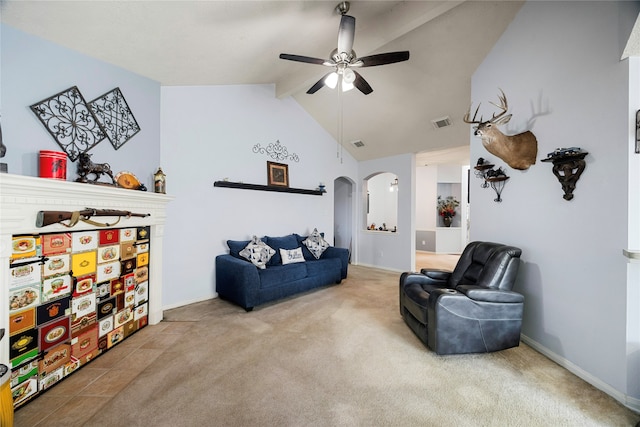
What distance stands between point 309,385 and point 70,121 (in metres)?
2.96

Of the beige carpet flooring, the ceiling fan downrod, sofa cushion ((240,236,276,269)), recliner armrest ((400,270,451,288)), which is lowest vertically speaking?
the beige carpet flooring

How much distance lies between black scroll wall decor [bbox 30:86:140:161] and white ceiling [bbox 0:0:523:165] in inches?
16.1

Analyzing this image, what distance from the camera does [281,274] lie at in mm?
3604

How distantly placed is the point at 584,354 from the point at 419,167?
720 centimetres

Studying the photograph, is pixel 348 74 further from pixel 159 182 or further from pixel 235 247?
pixel 235 247

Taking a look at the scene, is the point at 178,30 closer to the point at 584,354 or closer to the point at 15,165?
the point at 15,165

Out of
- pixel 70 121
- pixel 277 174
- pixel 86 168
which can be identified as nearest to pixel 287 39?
pixel 277 174

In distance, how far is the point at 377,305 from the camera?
11.6ft

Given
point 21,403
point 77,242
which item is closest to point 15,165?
point 77,242

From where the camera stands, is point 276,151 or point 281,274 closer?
point 281,274

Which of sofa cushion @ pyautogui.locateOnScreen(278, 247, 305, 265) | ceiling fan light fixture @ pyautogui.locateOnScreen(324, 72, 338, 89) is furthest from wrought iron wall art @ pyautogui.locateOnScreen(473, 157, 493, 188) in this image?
sofa cushion @ pyautogui.locateOnScreen(278, 247, 305, 265)

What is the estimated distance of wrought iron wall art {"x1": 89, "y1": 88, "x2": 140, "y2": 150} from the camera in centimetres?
246

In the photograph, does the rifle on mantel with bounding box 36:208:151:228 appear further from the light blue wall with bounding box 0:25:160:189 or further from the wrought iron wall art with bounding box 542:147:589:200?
the wrought iron wall art with bounding box 542:147:589:200

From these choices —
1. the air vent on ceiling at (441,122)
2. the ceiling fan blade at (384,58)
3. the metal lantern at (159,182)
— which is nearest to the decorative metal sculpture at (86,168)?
the metal lantern at (159,182)
